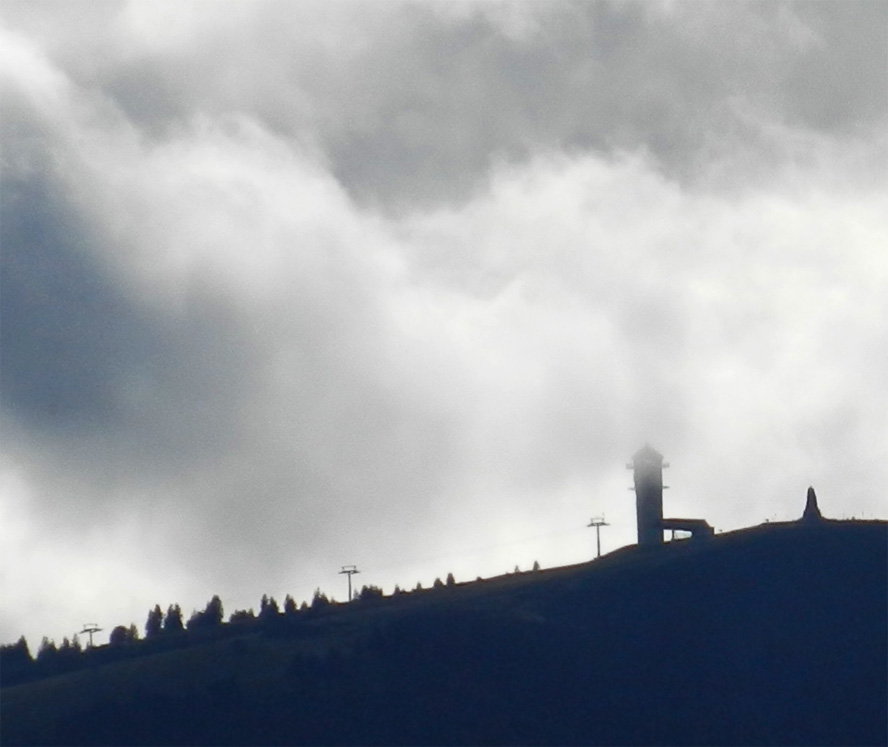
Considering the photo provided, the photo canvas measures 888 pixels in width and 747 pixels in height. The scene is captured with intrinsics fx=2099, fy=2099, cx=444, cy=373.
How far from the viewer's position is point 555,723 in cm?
19838

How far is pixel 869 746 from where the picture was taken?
199250 millimetres

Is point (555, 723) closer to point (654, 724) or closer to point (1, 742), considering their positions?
point (654, 724)

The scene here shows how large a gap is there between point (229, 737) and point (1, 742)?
20.6 metres

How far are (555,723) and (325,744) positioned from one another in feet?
74.3

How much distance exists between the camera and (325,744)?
19075 centimetres

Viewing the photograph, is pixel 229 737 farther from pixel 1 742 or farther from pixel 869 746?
pixel 869 746

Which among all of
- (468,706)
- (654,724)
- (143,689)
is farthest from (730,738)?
(143,689)

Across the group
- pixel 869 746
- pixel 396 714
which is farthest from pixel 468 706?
pixel 869 746

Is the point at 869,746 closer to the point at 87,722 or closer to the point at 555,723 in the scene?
the point at 555,723

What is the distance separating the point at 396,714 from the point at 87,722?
28.7 meters

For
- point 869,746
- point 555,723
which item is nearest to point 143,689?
point 555,723

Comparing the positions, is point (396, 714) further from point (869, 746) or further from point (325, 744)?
point (869, 746)

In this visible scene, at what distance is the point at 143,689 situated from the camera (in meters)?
199

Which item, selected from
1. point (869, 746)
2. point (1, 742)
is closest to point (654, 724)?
point (869, 746)
